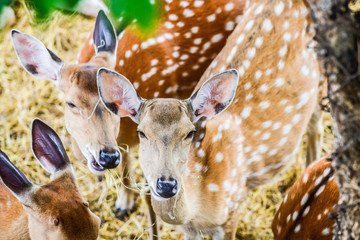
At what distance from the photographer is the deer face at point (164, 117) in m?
2.13

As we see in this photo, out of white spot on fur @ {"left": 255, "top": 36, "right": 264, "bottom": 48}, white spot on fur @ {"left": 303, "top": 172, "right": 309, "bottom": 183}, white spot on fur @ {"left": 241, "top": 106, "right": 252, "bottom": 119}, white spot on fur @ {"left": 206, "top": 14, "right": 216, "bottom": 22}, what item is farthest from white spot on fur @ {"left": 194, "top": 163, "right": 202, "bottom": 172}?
white spot on fur @ {"left": 206, "top": 14, "right": 216, "bottom": 22}

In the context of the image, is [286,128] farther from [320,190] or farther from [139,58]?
[139,58]

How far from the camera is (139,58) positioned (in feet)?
10.1

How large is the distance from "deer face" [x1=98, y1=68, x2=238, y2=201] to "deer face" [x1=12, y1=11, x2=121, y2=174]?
0.58ft

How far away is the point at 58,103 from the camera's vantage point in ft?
14.1

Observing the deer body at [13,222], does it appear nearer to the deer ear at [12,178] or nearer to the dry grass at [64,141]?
the deer ear at [12,178]

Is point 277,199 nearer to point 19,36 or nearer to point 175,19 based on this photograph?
point 175,19

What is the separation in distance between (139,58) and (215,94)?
0.90 metres

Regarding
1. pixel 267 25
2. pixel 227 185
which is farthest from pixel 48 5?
pixel 267 25

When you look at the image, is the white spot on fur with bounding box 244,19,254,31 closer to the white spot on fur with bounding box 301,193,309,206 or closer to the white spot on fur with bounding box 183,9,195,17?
the white spot on fur with bounding box 183,9,195,17

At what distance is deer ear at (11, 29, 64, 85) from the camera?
267 cm

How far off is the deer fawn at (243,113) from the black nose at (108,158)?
0.67 ft

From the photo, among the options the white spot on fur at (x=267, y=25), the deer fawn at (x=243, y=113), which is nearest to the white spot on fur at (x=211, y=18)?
the deer fawn at (x=243, y=113)

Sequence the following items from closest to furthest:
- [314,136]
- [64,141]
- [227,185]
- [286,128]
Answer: [227,185], [286,128], [314,136], [64,141]
